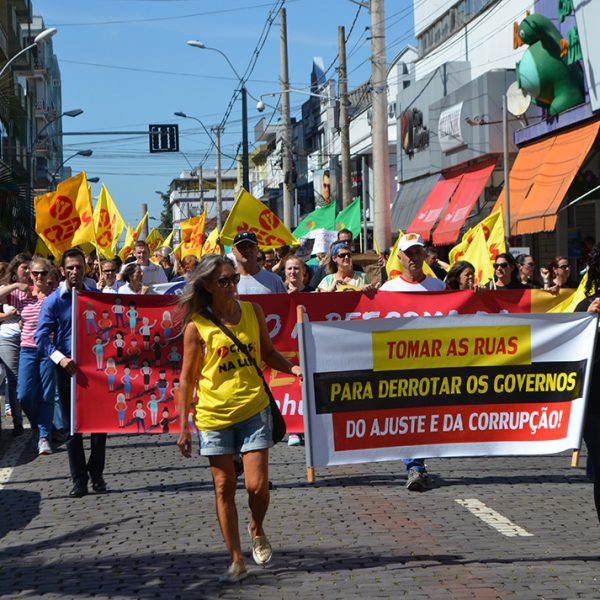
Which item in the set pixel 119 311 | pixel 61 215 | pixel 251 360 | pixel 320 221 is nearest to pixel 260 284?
pixel 119 311

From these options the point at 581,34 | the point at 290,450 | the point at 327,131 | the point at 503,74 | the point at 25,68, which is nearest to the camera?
the point at 290,450

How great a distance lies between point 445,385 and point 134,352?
3.12 meters

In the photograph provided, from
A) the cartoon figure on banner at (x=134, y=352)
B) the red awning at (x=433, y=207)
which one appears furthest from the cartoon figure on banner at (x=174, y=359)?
the red awning at (x=433, y=207)

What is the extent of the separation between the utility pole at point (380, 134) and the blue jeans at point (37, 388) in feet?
34.6

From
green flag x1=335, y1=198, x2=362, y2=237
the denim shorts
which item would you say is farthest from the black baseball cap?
green flag x1=335, y1=198, x2=362, y2=237

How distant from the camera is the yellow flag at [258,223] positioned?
60.5 feet

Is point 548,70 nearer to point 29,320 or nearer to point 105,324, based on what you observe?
point 29,320

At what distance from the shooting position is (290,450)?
11.7m

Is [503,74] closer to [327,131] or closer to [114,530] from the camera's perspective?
[114,530]

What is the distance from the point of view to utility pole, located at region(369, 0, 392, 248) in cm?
2197

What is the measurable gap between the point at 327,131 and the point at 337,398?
6401cm

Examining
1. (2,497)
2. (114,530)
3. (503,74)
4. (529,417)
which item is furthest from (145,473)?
(503,74)

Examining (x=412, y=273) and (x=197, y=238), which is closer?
(x=412, y=273)

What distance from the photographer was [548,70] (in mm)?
24500
